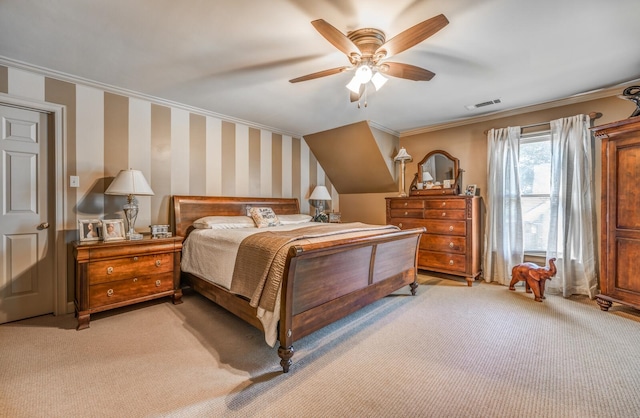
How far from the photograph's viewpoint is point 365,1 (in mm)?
1845

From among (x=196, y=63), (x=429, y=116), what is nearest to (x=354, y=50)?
(x=196, y=63)

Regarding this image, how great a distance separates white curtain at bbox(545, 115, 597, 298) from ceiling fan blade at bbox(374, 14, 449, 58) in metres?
2.90

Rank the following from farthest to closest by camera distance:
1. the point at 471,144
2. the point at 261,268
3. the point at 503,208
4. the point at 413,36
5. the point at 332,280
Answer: the point at 471,144, the point at 503,208, the point at 332,280, the point at 261,268, the point at 413,36

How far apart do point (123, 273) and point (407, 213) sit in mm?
3838

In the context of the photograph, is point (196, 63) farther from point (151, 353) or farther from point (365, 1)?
point (151, 353)

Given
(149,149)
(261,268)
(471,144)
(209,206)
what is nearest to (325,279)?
(261,268)

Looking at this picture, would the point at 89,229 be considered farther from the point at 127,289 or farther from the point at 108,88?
the point at 108,88

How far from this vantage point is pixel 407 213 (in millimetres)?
4480

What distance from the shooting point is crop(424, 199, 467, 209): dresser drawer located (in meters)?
3.89

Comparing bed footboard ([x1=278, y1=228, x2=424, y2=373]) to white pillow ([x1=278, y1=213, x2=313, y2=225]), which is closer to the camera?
bed footboard ([x1=278, y1=228, x2=424, y2=373])

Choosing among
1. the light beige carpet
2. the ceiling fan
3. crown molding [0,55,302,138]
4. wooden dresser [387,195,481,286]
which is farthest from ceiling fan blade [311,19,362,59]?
wooden dresser [387,195,481,286]

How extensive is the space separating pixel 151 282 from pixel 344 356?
2234mm

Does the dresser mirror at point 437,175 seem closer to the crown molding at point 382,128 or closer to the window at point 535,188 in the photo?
the crown molding at point 382,128

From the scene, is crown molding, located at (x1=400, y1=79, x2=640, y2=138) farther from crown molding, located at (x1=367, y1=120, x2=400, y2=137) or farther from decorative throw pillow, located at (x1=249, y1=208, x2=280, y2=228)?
decorative throw pillow, located at (x1=249, y1=208, x2=280, y2=228)
